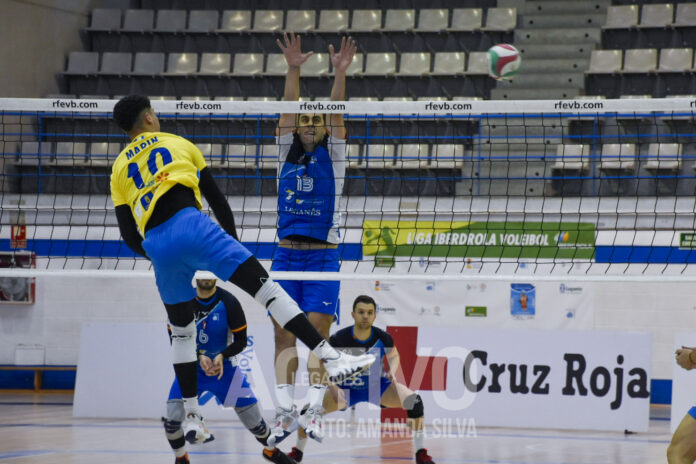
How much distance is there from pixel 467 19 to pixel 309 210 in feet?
37.2

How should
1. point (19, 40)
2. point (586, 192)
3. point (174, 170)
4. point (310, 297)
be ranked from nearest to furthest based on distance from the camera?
1. point (174, 170)
2. point (310, 297)
3. point (586, 192)
4. point (19, 40)

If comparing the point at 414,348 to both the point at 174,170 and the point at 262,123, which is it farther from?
the point at 174,170

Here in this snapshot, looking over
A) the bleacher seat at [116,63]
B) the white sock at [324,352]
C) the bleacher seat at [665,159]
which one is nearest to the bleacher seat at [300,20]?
the bleacher seat at [116,63]

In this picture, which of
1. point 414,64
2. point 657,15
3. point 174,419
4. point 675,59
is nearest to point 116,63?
point 414,64

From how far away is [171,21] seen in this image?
788 inches

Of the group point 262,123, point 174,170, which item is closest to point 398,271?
point 262,123

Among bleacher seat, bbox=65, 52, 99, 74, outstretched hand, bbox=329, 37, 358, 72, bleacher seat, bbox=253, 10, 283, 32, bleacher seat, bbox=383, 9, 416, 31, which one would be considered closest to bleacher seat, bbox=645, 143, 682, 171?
bleacher seat, bbox=383, 9, 416, 31

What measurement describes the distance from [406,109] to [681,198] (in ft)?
25.5

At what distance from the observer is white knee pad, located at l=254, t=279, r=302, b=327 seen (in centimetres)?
608

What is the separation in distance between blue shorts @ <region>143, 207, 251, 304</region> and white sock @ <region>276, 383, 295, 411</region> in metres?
2.03

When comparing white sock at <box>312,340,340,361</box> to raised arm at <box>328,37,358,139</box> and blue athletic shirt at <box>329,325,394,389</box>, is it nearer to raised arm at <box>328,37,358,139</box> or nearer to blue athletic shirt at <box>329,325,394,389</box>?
raised arm at <box>328,37,358,139</box>

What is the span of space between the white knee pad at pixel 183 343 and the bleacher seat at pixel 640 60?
40.6 ft

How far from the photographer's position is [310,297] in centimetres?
820

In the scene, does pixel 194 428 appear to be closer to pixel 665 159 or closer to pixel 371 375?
pixel 371 375
